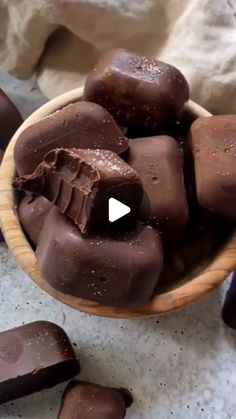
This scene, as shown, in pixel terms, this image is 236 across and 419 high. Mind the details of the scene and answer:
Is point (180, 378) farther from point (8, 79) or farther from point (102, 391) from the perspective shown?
point (8, 79)

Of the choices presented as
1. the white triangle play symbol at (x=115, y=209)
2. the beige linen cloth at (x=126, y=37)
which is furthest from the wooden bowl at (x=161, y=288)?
the beige linen cloth at (x=126, y=37)

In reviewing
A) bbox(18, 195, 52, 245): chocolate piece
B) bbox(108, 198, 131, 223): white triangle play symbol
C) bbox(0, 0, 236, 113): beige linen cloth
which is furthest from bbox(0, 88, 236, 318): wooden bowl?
bbox(0, 0, 236, 113): beige linen cloth

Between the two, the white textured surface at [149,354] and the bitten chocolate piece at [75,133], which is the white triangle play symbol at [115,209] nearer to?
the bitten chocolate piece at [75,133]

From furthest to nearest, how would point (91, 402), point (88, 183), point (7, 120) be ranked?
point (7, 120) < point (91, 402) < point (88, 183)

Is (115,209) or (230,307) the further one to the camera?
(230,307)

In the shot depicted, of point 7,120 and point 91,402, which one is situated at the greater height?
point 7,120

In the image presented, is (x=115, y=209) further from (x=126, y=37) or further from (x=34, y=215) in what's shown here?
(x=126, y=37)

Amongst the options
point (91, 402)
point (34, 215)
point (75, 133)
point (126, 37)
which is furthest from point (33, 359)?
point (126, 37)
